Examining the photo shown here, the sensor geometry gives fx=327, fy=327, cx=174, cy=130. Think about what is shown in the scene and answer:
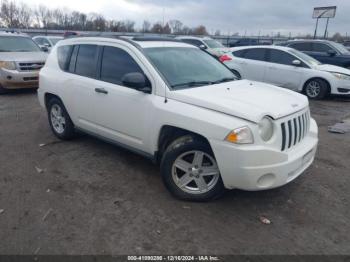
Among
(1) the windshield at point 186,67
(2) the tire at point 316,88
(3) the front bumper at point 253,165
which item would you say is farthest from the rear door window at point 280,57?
(3) the front bumper at point 253,165

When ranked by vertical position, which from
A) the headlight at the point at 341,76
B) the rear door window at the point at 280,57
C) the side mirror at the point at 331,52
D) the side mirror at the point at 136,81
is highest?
the side mirror at the point at 331,52

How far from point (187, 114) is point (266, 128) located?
83cm

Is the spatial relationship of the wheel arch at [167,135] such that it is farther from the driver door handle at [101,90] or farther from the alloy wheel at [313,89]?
the alloy wheel at [313,89]

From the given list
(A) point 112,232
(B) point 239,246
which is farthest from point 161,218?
(B) point 239,246

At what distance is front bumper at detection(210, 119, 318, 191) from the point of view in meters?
3.16

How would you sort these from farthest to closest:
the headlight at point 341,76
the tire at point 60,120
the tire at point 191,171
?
the headlight at point 341,76 < the tire at point 60,120 < the tire at point 191,171

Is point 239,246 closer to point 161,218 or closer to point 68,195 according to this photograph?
point 161,218

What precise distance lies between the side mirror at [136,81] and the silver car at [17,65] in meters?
7.08

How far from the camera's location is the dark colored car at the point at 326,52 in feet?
44.2

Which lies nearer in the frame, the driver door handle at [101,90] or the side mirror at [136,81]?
the side mirror at [136,81]

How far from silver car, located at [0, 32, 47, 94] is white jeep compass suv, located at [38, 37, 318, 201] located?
522 centimetres

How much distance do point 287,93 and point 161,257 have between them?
8.50 feet

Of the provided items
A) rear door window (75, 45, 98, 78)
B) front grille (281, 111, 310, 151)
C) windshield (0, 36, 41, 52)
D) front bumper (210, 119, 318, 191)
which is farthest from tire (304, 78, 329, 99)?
windshield (0, 36, 41, 52)

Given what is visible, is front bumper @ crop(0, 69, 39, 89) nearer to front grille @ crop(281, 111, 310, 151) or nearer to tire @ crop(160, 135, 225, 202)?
tire @ crop(160, 135, 225, 202)
